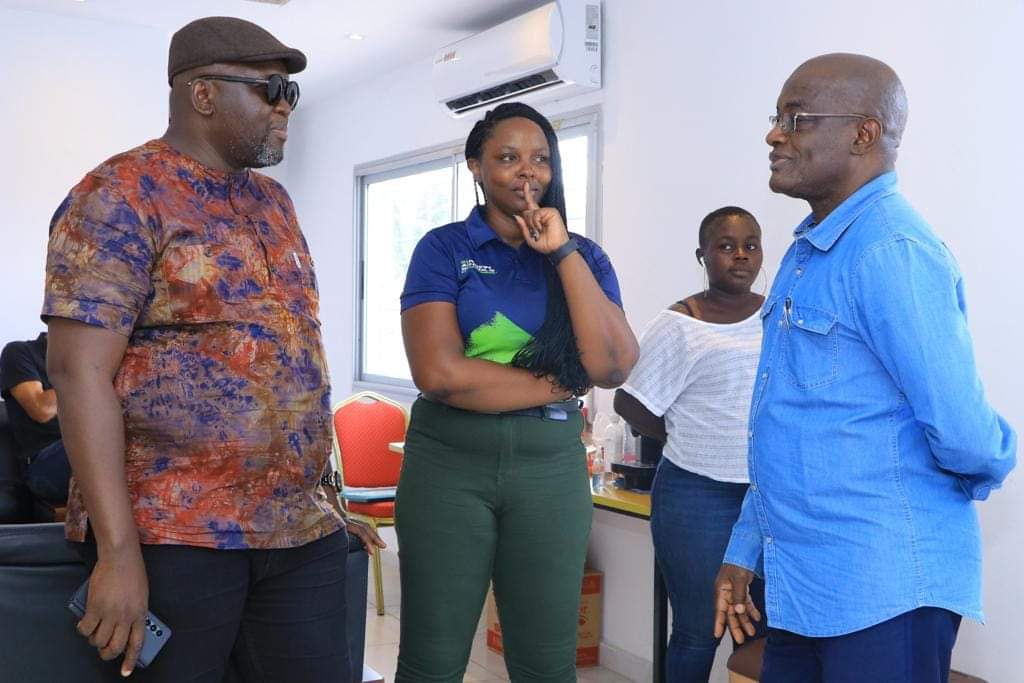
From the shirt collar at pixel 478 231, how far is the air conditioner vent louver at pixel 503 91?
2.33m

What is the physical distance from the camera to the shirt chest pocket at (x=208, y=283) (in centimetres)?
145

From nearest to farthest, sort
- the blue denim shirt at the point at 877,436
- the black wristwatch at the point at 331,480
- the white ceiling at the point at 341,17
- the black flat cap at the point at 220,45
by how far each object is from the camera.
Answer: the blue denim shirt at the point at 877,436 → the black flat cap at the point at 220,45 → the black wristwatch at the point at 331,480 → the white ceiling at the point at 341,17

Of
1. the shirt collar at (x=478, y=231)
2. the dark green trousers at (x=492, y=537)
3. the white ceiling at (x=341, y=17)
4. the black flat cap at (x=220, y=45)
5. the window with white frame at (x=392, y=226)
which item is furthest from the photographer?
the window with white frame at (x=392, y=226)

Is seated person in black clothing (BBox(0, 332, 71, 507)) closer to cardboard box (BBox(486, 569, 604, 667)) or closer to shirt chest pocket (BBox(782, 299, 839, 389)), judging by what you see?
cardboard box (BBox(486, 569, 604, 667))

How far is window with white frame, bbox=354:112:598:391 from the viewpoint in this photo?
5684mm

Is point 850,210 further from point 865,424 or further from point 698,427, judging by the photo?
point 698,427

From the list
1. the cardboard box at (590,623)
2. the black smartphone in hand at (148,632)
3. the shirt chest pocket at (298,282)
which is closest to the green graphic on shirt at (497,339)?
the shirt chest pocket at (298,282)

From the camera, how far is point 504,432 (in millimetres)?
1940

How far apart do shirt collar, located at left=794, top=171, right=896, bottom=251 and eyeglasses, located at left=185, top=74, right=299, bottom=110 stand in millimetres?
768

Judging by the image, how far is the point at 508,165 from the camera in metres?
2.07

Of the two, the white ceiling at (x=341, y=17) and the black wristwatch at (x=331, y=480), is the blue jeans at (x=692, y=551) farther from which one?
the white ceiling at (x=341, y=17)

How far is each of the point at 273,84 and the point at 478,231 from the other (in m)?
0.61

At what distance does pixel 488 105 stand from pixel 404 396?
6.12ft

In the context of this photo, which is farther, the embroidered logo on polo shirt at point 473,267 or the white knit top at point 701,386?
the white knit top at point 701,386
